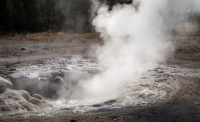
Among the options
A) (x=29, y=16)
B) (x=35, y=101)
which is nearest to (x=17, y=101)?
(x=35, y=101)

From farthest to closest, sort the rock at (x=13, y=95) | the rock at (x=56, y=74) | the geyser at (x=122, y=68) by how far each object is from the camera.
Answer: the rock at (x=56, y=74) < the geyser at (x=122, y=68) < the rock at (x=13, y=95)

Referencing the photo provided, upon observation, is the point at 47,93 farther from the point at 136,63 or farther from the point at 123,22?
the point at 123,22

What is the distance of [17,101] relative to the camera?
318 inches

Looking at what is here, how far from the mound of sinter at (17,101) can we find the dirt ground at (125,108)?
0.59m

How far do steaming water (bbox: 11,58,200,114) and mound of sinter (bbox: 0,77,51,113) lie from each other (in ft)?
2.03

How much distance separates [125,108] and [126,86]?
2.10 meters

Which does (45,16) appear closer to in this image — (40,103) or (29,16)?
(29,16)

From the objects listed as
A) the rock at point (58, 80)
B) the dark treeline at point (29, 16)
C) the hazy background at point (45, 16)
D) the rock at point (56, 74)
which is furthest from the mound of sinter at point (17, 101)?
the dark treeline at point (29, 16)

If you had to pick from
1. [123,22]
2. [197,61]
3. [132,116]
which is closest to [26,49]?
[123,22]

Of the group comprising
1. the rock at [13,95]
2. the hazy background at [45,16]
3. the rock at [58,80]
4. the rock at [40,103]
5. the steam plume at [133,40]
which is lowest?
the rock at [40,103]

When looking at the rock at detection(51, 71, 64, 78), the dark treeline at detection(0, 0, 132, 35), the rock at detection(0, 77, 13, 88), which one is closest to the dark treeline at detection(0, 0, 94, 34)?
the dark treeline at detection(0, 0, 132, 35)

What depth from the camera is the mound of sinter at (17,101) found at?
7562mm

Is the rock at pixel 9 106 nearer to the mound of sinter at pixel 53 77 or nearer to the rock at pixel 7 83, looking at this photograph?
the rock at pixel 7 83

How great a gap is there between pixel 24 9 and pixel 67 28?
5.11 meters
